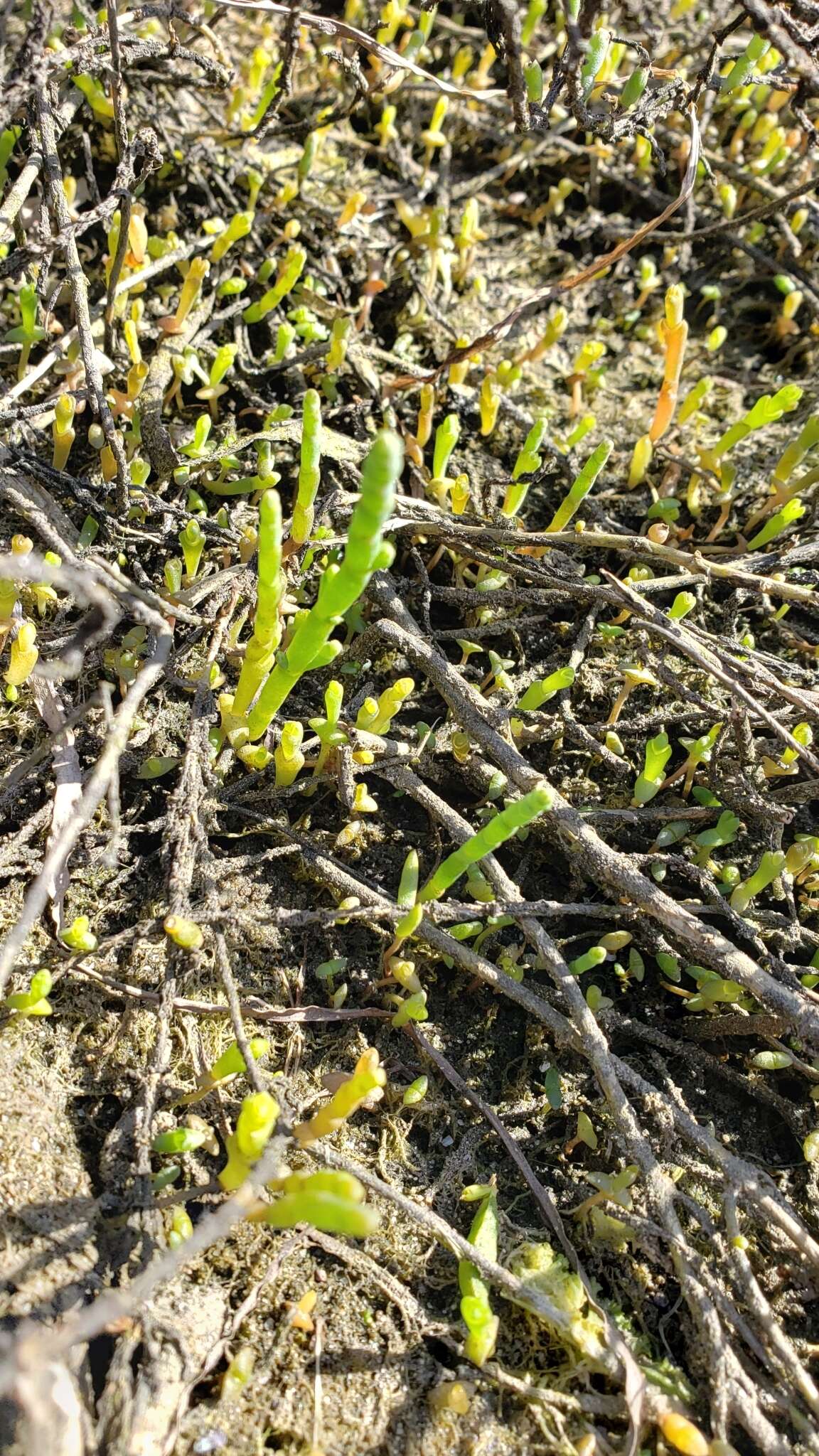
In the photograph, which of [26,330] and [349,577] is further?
[26,330]

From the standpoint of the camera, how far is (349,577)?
127 centimetres

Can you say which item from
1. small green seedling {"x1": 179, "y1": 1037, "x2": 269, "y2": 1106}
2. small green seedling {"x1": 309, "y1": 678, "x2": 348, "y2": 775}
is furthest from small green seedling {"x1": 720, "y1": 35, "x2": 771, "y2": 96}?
small green seedling {"x1": 179, "y1": 1037, "x2": 269, "y2": 1106}

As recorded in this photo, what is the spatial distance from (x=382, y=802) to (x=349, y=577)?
0.68 meters

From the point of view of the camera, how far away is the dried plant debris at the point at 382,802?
129 cm

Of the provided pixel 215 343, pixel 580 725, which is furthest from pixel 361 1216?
pixel 215 343

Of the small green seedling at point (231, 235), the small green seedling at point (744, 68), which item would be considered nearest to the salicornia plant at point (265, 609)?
the small green seedling at point (231, 235)

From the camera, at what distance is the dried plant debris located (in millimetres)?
1288

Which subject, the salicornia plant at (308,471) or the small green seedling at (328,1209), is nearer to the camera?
the small green seedling at (328,1209)

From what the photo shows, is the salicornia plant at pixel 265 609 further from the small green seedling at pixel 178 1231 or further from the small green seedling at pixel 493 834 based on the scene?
the small green seedling at pixel 178 1231

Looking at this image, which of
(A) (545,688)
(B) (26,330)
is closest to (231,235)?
(B) (26,330)

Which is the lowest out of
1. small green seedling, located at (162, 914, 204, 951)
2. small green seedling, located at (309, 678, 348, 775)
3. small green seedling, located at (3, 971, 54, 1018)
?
small green seedling, located at (3, 971, 54, 1018)

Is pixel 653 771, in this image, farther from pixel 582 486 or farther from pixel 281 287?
pixel 281 287

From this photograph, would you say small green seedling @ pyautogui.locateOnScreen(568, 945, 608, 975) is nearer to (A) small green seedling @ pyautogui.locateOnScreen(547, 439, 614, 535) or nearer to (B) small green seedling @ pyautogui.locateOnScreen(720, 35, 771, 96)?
(A) small green seedling @ pyautogui.locateOnScreen(547, 439, 614, 535)

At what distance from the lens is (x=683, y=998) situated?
1.73 metres
